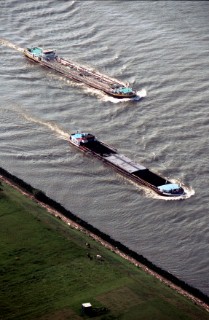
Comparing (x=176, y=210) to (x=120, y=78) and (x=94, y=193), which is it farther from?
(x=120, y=78)

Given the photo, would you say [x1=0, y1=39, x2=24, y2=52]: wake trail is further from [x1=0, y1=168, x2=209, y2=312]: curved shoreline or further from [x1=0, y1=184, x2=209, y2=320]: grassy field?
[x1=0, y1=184, x2=209, y2=320]: grassy field

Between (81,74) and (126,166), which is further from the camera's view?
(81,74)

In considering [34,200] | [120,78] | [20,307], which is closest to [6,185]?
[34,200]

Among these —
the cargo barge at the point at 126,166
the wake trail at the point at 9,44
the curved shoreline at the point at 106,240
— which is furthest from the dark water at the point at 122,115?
the curved shoreline at the point at 106,240

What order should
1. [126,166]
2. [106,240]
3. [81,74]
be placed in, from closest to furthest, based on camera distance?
[106,240] → [126,166] → [81,74]

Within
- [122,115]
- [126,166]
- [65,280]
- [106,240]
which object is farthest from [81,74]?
[65,280]

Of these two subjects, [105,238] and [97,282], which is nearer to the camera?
[97,282]

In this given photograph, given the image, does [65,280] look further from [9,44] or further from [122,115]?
[9,44]
